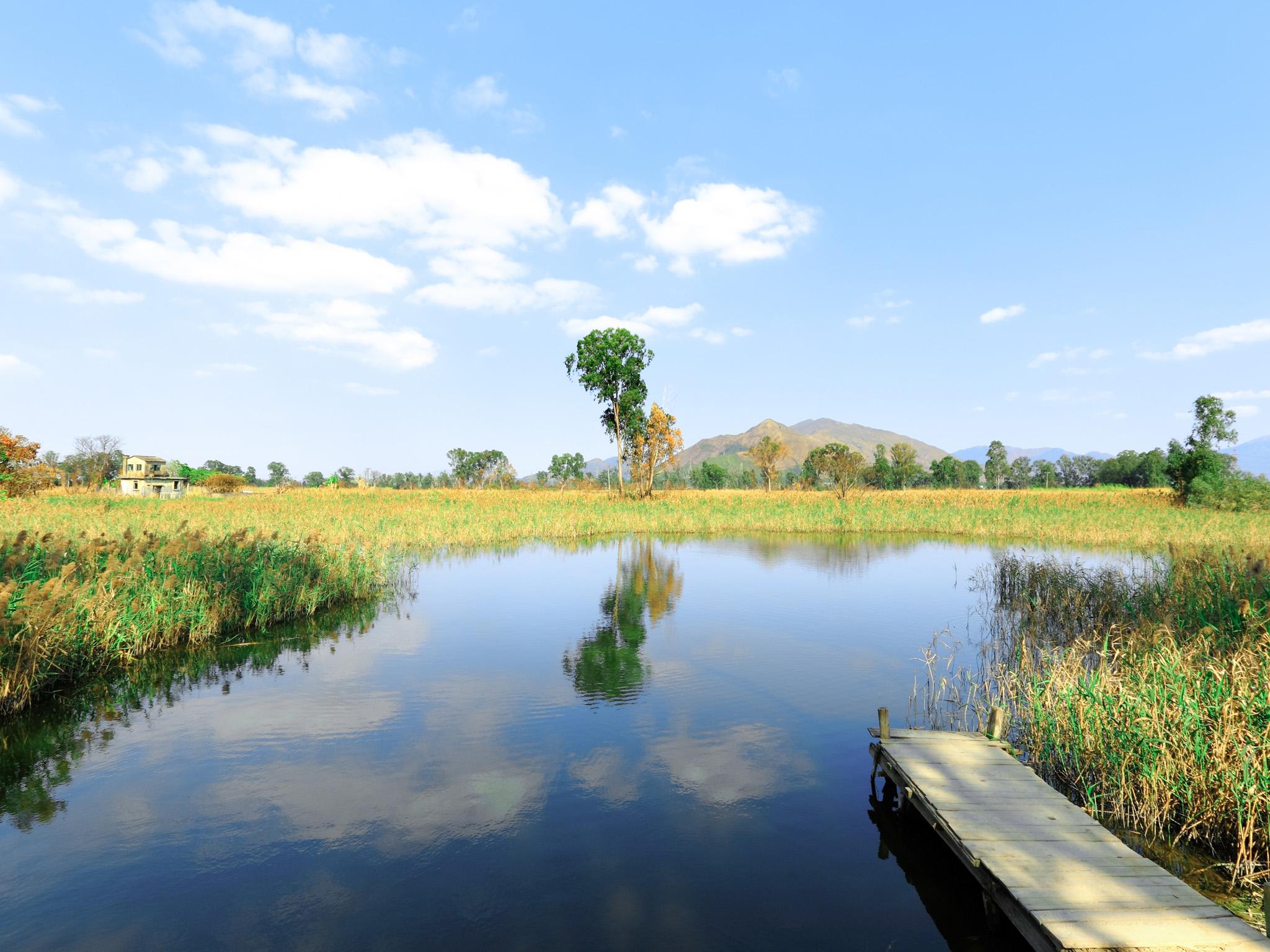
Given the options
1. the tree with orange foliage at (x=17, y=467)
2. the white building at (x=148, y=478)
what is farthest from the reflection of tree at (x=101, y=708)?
the white building at (x=148, y=478)

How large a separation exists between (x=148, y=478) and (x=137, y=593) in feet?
270

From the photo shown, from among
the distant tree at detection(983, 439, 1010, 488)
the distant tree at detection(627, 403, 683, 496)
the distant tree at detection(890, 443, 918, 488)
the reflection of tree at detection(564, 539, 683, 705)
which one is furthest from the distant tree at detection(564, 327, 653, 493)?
the distant tree at detection(983, 439, 1010, 488)

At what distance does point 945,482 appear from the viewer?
147500mm

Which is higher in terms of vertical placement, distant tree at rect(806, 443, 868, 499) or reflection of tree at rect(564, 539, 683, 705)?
distant tree at rect(806, 443, 868, 499)

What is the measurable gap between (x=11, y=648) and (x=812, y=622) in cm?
1652

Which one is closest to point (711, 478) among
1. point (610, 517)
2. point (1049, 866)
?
point (610, 517)

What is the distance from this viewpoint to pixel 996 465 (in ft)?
486

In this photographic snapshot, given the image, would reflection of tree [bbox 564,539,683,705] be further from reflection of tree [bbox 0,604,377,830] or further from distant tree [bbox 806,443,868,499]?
distant tree [bbox 806,443,868,499]

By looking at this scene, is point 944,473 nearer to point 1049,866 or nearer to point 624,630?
point 624,630

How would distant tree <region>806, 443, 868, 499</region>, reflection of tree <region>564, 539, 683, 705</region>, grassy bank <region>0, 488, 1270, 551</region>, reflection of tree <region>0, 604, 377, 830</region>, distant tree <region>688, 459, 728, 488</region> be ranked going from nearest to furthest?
reflection of tree <region>0, 604, 377, 830</region>, reflection of tree <region>564, 539, 683, 705</region>, grassy bank <region>0, 488, 1270, 551</region>, distant tree <region>806, 443, 868, 499</region>, distant tree <region>688, 459, 728, 488</region>

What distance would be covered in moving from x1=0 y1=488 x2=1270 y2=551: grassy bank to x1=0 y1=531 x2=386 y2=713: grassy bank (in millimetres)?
3060

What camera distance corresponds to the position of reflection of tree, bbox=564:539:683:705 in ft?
40.3

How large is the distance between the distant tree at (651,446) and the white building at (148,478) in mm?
50501

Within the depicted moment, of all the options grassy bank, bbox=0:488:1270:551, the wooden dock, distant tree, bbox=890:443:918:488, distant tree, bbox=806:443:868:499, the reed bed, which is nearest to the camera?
the wooden dock
